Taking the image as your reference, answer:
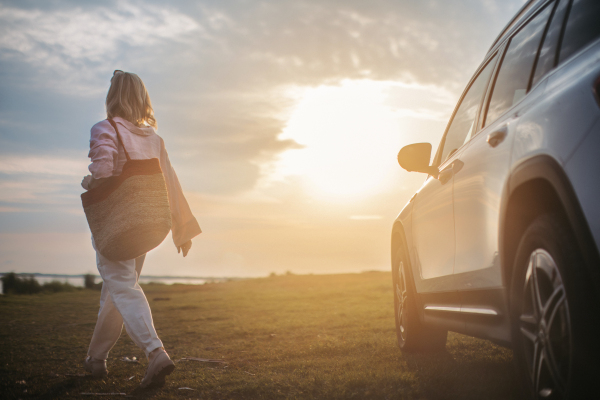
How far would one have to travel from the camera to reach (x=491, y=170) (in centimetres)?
232

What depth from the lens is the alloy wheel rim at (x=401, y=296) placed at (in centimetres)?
444

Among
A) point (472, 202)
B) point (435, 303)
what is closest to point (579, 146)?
point (472, 202)

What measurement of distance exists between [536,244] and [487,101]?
4.98ft

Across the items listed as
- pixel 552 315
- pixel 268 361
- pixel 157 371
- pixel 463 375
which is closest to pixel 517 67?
pixel 552 315

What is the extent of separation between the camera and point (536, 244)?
1.81 m

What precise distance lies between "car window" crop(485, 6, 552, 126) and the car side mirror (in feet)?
2.69

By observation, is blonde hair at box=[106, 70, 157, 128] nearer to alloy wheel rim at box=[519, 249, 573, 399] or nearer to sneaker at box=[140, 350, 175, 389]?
sneaker at box=[140, 350, 175, 389]

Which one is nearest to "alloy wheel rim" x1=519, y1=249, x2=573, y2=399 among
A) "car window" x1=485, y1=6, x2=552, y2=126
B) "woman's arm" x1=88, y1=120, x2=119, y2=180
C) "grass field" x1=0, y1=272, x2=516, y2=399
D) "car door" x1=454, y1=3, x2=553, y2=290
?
"car door" x1=454, y1=3, x2=553, y2=290

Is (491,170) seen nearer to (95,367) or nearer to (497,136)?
(497,136)

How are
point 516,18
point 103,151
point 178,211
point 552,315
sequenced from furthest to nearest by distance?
1. point 178,211
2. point 103,151
3. point 516,18
4. point 552,315

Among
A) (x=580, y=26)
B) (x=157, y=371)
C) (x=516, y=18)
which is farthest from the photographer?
(x=157, y=371)

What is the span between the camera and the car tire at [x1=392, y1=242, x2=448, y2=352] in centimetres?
417

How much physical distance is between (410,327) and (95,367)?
2.68 metres

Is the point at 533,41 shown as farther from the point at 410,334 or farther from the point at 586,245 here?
the point at 410,334
